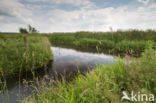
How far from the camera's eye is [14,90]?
406 cm

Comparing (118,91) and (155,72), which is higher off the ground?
(155,72)

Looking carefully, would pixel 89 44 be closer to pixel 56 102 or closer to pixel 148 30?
pixel 148 30

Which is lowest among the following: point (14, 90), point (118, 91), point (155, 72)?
point (14, 90)

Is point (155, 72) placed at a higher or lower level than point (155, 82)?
higher

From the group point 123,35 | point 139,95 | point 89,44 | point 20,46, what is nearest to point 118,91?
point 139,95

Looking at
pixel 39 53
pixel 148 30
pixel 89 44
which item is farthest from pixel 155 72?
pixel 148 30

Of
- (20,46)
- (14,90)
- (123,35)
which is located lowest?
(14,90)

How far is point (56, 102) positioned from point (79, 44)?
15.5 metres

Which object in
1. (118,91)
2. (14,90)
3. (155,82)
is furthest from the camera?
(14,90)

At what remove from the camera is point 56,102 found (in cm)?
242

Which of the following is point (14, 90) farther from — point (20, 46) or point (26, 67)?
point (20, 46)

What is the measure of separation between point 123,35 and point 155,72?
14.9m

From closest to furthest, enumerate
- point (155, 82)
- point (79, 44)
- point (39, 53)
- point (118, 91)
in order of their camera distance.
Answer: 1. point (155, 82)
2. point (118, 91)
3. point (39, 53)
4. point (79, 44)

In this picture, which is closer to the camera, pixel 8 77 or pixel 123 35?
pixel 8 77
